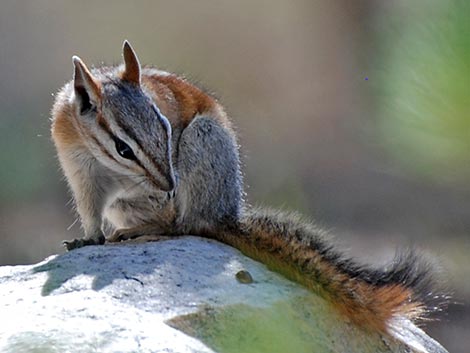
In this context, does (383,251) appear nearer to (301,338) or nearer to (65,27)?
(65,27)

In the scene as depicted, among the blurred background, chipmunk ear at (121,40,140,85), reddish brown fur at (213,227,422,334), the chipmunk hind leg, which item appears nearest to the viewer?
reddish brown fur at (213,227,422,334)

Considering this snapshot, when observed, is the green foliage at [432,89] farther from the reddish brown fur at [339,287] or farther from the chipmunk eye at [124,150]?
the chipmunk eye at [124,150]

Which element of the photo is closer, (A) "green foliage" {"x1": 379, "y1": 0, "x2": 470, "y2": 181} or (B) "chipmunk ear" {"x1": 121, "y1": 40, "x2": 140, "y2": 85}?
(A) "green foliage" {"x1": 379, "y1": 0, "x2": 470, "y2": 181}

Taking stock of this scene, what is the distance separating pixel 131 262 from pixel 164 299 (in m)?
0.38

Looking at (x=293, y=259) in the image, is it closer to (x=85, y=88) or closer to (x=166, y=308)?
(x=166, y=308)

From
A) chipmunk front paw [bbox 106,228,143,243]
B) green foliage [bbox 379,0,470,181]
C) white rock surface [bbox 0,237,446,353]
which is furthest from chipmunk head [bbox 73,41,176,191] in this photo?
green foliage [bbox 379,0,470,181]

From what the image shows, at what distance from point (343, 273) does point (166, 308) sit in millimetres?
892

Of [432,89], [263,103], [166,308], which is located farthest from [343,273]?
[263,103]

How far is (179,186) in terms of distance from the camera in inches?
173

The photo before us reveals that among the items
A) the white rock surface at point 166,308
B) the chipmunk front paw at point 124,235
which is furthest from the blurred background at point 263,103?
the white rock surface at point 166,308

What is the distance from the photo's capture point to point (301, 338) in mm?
3420

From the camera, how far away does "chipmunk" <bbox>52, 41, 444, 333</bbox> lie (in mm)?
3875

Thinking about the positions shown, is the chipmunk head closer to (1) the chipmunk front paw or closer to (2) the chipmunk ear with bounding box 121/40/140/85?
(2) the chipmunk ear with bounding box 121/40/140/85

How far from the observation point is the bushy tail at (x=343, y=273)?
12.5 ft
